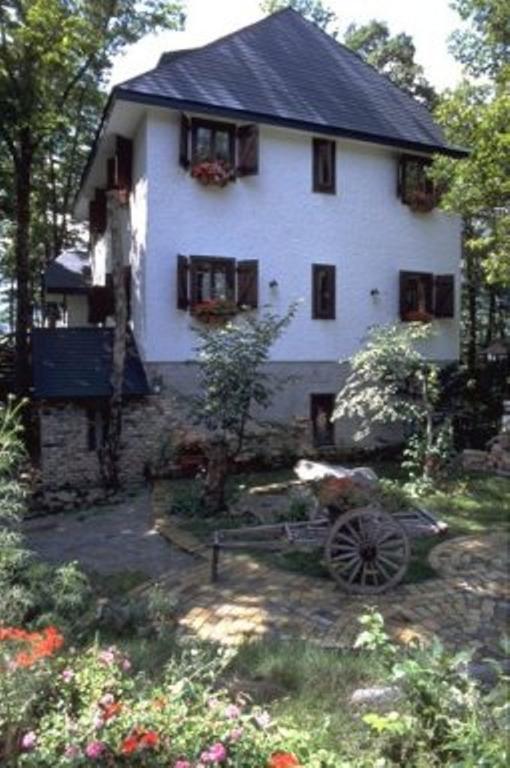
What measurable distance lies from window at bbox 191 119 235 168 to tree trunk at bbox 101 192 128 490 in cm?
222

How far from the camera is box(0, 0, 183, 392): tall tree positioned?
1744 centimetres

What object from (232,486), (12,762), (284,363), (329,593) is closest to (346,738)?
(12,762)

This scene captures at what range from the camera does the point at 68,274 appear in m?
27.1

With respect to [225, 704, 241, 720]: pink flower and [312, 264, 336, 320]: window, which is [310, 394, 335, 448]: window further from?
[225, 704, 241, 720]: pink flower

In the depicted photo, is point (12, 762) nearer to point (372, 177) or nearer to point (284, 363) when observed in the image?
point (284, 363)

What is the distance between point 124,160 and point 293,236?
4482 millimetres

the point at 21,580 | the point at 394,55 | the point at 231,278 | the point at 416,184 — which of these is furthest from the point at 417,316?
the point at 394,55

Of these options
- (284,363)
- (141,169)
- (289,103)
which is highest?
(289,103)

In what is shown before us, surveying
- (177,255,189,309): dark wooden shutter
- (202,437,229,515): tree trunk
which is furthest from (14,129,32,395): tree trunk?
(202,437,229,515): tree trunk

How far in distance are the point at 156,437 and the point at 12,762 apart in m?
12.7

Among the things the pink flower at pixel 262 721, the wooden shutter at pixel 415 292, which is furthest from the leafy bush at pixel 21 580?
the wooden shutter at pixel 415 292

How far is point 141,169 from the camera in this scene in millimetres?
17172

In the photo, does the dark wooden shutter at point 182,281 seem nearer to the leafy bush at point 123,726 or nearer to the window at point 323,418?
the window at point 323,418

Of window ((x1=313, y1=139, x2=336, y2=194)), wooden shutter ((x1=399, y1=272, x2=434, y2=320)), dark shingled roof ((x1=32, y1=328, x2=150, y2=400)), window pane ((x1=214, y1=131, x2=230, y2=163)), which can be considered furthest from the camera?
wooden shutter ((x1=399, y1=272, x2=434, y2=320))
